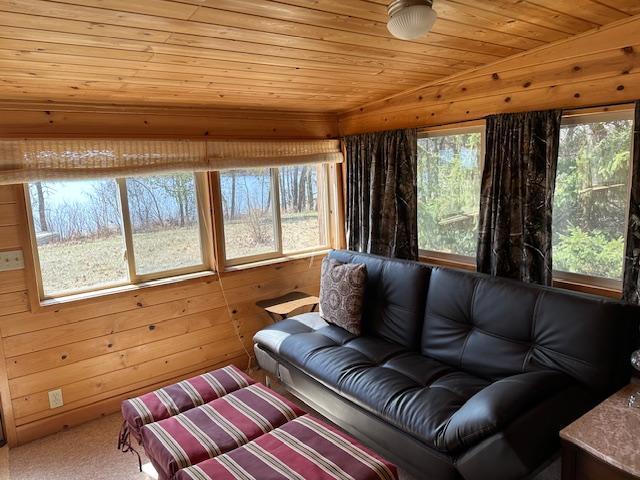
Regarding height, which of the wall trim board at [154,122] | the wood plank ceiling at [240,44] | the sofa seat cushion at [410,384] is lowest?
the sofa seat cushion at [410,384]

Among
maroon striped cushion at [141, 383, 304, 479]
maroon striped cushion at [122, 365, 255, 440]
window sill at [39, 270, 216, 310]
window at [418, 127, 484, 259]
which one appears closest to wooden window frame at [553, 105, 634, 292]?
window at [418, 127, 484, 259]

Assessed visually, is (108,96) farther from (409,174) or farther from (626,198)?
(626,198)

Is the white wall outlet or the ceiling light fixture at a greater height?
the ceiling light fixture

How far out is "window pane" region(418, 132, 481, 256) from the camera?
298 centimetres

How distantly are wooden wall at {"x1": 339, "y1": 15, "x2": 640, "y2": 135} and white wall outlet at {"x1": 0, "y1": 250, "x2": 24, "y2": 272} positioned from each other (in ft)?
8.94

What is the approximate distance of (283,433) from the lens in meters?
1.86

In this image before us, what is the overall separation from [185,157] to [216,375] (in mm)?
1540

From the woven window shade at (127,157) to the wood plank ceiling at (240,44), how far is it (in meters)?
0.28

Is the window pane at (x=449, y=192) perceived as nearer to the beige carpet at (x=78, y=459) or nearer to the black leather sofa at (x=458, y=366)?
the black leather sofa at (x=458, y=366)

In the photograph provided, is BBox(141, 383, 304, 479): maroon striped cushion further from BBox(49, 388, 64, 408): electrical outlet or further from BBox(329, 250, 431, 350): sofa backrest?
BBox(49, 388, 64, 408): electrical outlet

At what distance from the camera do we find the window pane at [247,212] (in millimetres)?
3463

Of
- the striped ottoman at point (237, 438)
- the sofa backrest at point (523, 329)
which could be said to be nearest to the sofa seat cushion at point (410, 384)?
the sofa backrest at point (523, 329)

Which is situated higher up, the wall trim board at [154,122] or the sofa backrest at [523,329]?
the wall trim board at [154,122]

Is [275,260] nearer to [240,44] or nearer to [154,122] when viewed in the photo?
[154,122]
